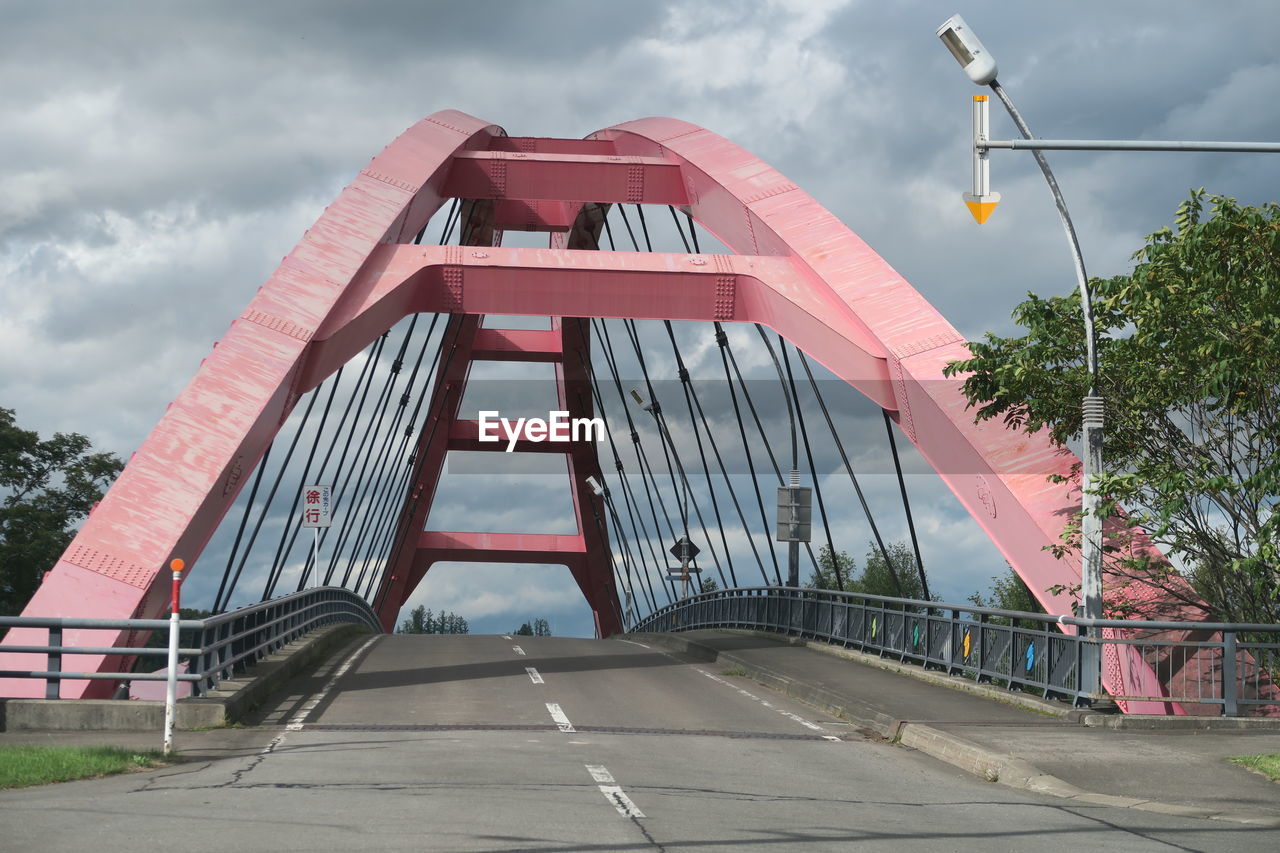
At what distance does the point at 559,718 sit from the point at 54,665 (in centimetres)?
493

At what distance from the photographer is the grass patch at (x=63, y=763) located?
9.09m

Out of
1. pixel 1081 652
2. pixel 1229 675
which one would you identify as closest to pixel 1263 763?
pixel 1229 675

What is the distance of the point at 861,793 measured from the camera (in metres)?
9.45

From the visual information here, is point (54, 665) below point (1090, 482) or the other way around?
below


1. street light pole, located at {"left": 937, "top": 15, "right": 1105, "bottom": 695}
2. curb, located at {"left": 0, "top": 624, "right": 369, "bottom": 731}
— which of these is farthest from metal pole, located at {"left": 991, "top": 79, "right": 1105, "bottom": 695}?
curb, located at {"left": 0, "top": 624, "right": 369, "bottom": 731}

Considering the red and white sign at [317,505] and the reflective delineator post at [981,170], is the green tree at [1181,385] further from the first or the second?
the red and white sign at [317,505]

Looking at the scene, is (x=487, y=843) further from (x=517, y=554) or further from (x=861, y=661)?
(x=517, y=554)

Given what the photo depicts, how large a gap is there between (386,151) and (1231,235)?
1410cm

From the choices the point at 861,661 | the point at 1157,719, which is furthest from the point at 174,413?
the point at 1157,719

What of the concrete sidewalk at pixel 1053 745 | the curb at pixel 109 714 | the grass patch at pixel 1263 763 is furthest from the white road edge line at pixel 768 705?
the curb at pixel 109 714

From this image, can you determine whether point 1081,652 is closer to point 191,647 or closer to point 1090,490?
point 1090,490

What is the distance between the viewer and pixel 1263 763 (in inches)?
424

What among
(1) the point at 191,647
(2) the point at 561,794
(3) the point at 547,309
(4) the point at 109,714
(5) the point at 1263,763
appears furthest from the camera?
(3) the point at 547,309

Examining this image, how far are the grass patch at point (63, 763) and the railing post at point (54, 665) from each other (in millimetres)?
2288
